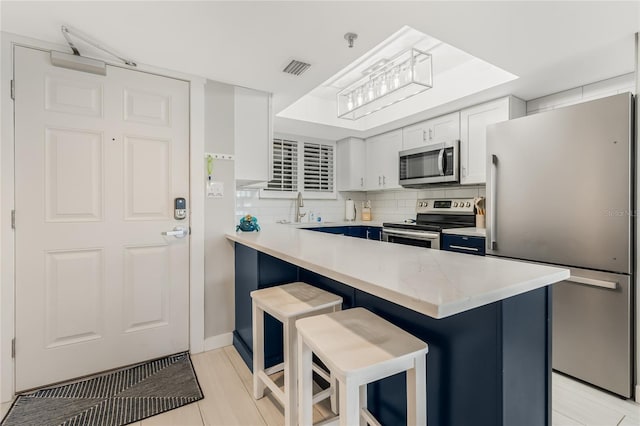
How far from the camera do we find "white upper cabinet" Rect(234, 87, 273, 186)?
8.64ft

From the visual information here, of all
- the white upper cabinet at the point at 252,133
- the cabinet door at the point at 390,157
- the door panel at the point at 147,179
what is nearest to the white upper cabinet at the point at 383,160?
the cabinet door at the point at 390,157

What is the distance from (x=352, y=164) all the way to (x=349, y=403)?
12.4ft

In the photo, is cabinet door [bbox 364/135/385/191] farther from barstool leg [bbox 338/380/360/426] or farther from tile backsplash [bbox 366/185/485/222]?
barstool leg [bbox 338/380/360/426]

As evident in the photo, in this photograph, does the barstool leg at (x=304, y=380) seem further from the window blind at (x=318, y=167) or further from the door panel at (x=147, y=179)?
the window blind at (x=318, y=167)

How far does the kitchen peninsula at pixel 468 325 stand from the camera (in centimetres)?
87

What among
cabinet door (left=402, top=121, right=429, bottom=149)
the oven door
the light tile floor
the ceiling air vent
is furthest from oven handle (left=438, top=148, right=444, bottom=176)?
the light tile floor

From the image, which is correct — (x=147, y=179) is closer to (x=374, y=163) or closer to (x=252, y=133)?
(x=252, y=133)

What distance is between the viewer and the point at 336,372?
3.02ft

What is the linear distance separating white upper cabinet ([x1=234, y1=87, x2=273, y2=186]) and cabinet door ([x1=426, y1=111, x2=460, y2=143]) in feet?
6.21

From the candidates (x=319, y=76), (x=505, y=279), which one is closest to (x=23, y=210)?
(x=319, y=76)

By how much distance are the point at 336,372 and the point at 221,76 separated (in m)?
2.33

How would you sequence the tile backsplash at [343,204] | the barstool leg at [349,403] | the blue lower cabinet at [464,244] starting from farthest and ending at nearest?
the tile backsplash at [343,204] → the blue lower cabinet at [464,244] → the barstool leg at [349,403]

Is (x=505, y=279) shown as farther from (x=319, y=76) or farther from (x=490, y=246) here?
(x=319, y=76)

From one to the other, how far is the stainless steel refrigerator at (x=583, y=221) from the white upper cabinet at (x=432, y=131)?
3.15ft
